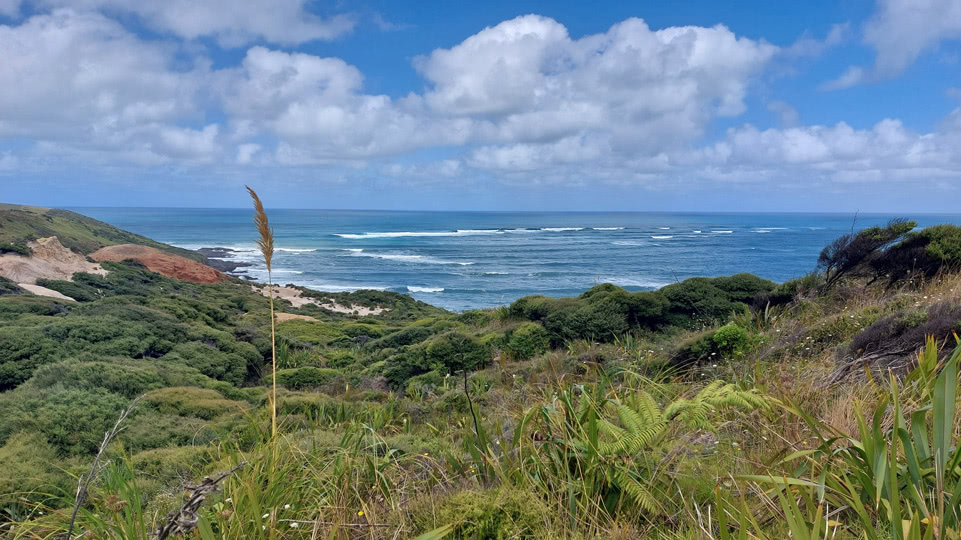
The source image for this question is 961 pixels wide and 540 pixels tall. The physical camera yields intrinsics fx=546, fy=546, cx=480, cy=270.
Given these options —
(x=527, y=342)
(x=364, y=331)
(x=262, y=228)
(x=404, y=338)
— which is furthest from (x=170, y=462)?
(x=364, y=331)

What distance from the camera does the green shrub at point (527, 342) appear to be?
11.0m

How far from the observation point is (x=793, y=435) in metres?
2.93

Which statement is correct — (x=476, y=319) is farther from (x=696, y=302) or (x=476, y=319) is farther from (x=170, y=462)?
(x=170, y=462)

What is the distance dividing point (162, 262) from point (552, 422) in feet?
148

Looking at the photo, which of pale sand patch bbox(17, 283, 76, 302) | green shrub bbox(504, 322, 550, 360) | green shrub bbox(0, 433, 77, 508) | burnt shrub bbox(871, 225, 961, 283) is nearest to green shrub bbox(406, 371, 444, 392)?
green shrub bbox(504, 322, 550, 360)

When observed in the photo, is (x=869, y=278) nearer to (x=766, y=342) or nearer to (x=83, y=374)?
(x=766, y=342)

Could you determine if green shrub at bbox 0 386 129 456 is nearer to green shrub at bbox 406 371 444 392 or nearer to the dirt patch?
green shrub at bbox 406 371 444 392

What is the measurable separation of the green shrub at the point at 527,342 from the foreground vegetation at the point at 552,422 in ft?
0.21

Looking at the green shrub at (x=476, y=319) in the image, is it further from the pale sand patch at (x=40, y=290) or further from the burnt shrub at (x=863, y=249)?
the pale sand patch at (x=40, y=290)

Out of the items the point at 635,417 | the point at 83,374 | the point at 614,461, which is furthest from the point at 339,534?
the point at 83,374

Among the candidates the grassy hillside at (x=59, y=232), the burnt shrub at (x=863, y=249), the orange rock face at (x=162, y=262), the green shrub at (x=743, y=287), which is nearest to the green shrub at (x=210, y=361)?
the green shrub at (x=743, y=287)

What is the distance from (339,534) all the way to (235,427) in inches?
159

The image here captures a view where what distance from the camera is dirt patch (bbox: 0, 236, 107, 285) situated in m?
25.6

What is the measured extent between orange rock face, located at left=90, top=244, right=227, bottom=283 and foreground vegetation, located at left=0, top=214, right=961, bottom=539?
2769 cm
